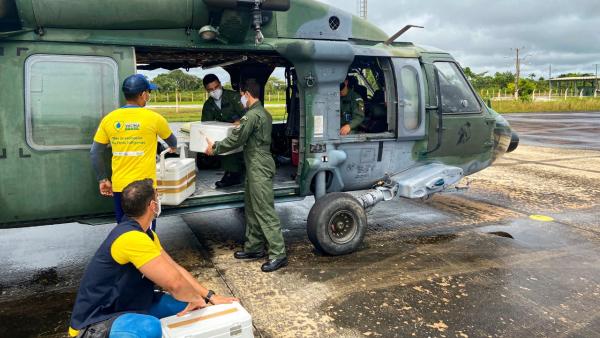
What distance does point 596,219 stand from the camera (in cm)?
715

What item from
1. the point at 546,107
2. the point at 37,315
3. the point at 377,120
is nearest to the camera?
the point at 37,315

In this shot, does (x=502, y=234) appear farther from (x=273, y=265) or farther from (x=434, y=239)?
(x=273, y=265)

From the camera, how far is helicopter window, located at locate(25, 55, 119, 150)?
4359mm

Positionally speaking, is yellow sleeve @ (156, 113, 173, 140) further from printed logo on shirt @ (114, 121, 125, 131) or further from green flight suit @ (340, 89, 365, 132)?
green flight suit @ (340, 89, 365, 132)

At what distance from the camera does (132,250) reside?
8.32ft

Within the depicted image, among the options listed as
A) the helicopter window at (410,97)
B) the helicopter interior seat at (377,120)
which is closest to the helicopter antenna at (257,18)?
the helicopter window at (410,97)

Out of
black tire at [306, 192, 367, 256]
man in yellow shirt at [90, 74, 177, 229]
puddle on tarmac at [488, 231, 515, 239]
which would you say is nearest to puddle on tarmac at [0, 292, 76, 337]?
man in yellow shirt at [90, 74, 177, 229]

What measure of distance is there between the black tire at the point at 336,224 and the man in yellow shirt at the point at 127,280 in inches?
106

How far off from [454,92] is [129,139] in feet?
14.4

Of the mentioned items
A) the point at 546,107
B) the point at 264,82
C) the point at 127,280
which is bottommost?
the point at 127,280

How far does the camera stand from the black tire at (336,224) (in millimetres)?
5316

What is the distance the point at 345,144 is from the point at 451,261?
1836 mm

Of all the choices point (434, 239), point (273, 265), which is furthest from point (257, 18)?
point (434, 239)

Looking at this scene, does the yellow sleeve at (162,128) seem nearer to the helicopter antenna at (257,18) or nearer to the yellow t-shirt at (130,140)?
the yellow t-shirt at (130,140)
